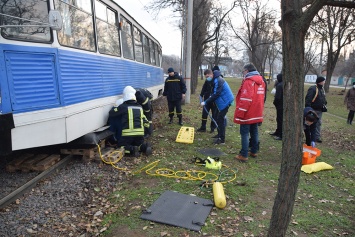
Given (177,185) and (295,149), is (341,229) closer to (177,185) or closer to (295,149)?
(295,149)

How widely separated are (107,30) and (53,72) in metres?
2.59

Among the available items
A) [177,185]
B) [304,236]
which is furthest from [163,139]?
[304,236]

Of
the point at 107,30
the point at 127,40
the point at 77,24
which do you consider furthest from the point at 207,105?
the point at 77,24

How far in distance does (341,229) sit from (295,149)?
1.92 m

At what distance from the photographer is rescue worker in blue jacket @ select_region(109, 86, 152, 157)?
5.97 m

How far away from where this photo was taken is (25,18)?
4.00 m

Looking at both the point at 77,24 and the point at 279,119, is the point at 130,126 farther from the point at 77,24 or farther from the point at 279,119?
the point at 279,119

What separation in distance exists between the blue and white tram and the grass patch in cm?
146

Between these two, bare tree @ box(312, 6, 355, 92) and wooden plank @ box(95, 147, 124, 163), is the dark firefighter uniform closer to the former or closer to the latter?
wooden plank @ box(95, 147, 124, 163)

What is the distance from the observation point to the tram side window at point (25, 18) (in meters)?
3.75

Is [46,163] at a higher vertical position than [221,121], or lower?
lower

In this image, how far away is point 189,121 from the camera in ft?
33.6

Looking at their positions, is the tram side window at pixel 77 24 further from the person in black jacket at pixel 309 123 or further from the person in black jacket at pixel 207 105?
the person in black jacket at pixel 309 123

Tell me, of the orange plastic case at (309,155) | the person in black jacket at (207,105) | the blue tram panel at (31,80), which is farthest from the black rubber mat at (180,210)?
the person in black jacket at (207,105)
